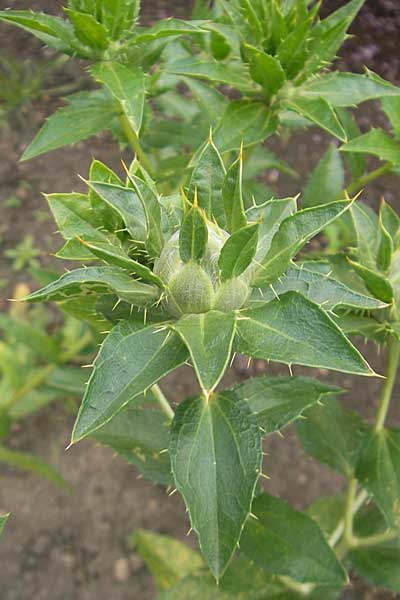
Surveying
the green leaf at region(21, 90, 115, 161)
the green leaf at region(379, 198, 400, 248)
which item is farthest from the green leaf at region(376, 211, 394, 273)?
the green leaf at region(21, 90, 115, 161)

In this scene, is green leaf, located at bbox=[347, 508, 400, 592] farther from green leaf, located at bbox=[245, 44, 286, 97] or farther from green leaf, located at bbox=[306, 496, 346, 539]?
green leaf, located at bbox=[245, 44, 286, 97]

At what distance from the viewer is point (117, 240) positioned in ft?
3.31

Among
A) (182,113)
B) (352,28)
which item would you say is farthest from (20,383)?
(352,28)

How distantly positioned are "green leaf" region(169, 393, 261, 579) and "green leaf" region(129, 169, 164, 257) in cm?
30

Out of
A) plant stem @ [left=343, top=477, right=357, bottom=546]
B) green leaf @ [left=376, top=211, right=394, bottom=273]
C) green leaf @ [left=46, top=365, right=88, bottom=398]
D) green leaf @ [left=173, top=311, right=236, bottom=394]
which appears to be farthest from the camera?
green leaf @ [left=46, top=365, right=88, bottom=398]

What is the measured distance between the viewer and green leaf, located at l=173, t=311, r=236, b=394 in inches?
31.2

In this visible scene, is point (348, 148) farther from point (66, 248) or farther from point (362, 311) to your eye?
point (66, 248)

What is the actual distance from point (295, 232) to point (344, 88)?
1.80 feet

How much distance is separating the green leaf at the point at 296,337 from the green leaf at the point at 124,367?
0.34 ft

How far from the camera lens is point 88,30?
1249 mm

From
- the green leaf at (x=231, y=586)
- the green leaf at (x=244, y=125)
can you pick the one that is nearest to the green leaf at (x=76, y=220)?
the green leaf at (x=244, y=125)

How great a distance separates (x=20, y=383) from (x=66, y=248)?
1524 millimetres

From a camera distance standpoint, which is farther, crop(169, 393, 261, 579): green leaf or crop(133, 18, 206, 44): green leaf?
crop(133, 18, 206, 44): green leaf

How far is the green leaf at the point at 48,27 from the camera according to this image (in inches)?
47.2
